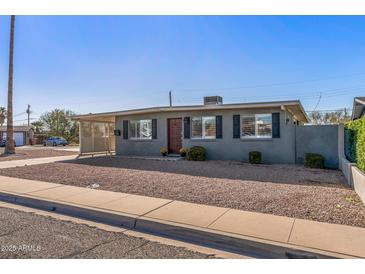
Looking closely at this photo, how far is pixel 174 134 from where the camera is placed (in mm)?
14586

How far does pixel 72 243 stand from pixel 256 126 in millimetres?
10150

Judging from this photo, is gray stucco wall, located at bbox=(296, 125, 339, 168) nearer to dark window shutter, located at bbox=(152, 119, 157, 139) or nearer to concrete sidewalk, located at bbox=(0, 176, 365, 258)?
dark window shutter, located at bbox=(152, 119, 157, 139)

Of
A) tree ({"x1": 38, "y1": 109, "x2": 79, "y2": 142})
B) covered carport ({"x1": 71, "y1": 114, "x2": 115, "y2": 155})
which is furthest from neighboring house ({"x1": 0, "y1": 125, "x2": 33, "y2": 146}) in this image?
covered carport ({"x1": 71, "y1": 114, "x2": 115, "y2": 155})

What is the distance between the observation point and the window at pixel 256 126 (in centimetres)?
1204

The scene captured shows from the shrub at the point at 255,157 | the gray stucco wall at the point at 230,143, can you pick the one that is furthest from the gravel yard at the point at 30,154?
the shrub at the point at 255,157

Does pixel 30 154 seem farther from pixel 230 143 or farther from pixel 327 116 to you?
pixel 327 116

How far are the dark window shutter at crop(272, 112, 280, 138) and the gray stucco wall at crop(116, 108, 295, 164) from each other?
0.43 feet

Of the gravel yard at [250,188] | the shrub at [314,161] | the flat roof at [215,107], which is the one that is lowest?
the gravel yard at [250,188]

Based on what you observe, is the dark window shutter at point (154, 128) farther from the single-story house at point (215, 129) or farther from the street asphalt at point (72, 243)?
the street asphalt at point (72, 243)

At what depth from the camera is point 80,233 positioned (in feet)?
13.4

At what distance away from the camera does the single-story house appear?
11727 millimetres
